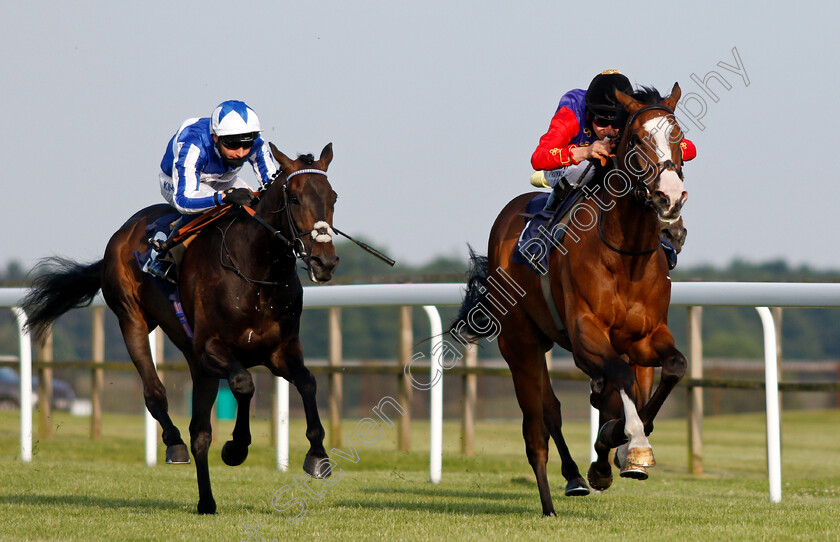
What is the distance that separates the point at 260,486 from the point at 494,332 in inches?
69.0

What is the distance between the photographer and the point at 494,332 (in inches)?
247

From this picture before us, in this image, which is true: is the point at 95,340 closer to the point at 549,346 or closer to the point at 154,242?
the point at 154,242

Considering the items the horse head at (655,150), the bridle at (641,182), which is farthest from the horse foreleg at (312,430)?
the horse head at (655,150)

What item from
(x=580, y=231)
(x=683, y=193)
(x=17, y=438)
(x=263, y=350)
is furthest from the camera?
(x=17, y=438)

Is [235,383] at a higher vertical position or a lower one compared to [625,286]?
lower

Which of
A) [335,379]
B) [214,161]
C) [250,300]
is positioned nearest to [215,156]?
[214,161]

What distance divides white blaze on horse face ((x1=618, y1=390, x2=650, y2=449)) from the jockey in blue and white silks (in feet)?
7.72

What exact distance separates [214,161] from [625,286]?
2447mm

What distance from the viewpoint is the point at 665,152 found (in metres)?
4.58

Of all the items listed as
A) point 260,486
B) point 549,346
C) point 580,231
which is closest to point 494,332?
point 549,346

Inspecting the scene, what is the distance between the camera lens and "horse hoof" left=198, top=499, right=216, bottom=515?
18.2ft

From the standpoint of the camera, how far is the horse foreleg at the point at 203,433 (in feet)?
18.4

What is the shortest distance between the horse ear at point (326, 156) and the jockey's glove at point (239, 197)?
464 mm

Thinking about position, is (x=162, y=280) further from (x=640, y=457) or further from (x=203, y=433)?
(x=640, y=457)
